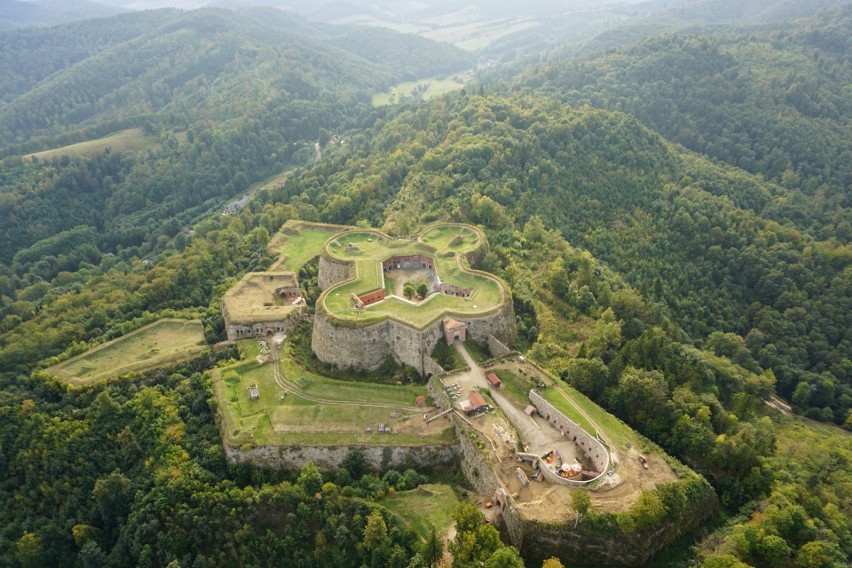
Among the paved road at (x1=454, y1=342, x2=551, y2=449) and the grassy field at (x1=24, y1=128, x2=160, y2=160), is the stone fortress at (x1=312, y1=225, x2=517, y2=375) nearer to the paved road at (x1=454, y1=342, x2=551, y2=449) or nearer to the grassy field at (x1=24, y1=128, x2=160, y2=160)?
the paved road at (x1=454, y1=342, x2=551, y2=449)

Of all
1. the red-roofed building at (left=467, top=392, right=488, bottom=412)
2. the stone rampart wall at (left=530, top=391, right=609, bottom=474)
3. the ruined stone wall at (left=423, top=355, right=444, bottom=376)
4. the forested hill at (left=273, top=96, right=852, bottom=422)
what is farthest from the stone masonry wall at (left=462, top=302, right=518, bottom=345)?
the forested hill at (left=273, top=96, right=852, bottom=422)

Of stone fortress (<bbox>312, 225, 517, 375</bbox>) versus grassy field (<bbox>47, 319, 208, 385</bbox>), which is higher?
stone fortress (<bbox>312, 225, 517, 375</bbox>)

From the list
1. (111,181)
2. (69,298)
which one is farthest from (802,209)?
(111,181)

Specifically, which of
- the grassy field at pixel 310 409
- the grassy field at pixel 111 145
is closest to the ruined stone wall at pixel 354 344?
the grassy field at pixel 310 409

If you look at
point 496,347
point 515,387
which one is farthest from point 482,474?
point 496,347

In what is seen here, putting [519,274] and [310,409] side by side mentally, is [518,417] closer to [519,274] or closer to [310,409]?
[310,409]

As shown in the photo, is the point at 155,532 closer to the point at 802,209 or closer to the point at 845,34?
the point at 802,209
